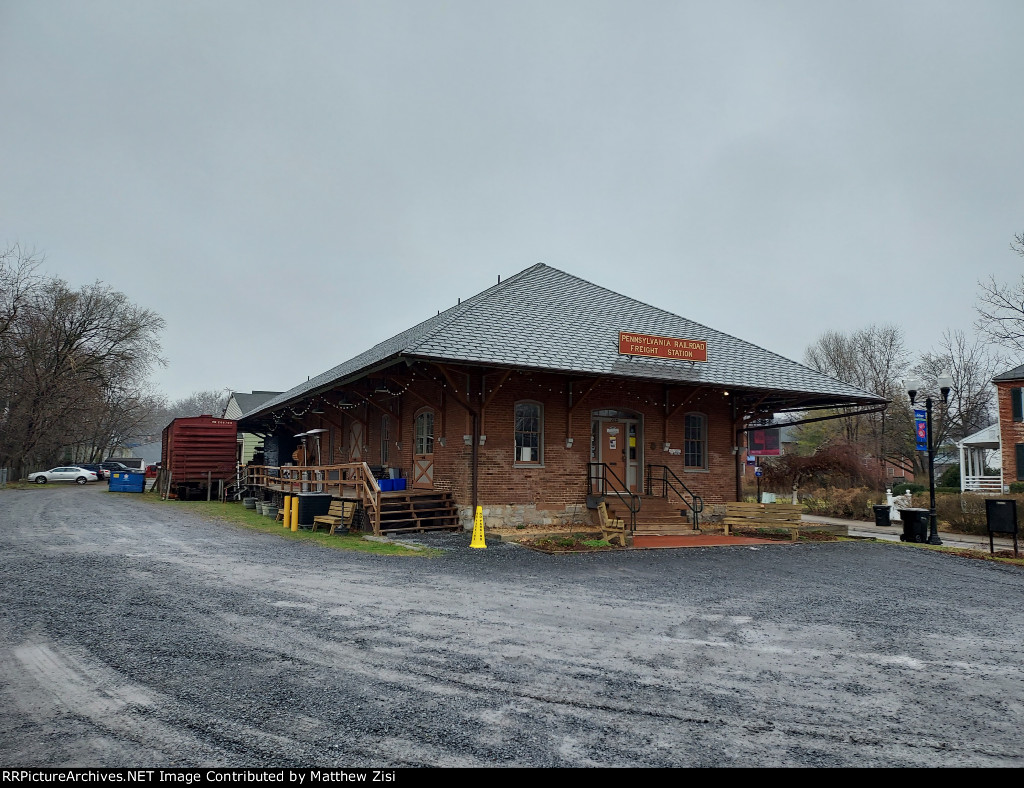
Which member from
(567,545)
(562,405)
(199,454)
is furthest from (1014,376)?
(199,454)

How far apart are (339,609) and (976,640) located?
6619 millimetres

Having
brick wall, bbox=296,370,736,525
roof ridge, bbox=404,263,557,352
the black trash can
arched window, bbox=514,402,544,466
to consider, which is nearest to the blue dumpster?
brick wall, bbox=296,370,736,525

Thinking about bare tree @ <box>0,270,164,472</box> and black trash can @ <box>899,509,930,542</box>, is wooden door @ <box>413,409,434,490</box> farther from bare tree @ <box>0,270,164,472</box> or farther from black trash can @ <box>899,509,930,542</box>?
bare tree @ <box>0,270,164,472</box>

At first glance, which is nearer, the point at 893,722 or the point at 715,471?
the point at 893,722

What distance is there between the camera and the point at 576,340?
1656 cm

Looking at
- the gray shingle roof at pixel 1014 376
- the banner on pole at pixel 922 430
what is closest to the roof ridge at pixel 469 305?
the banner on pole at pixel 922 430

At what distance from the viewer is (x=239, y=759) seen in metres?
3.71

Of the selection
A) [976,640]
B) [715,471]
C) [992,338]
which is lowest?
[976,640]

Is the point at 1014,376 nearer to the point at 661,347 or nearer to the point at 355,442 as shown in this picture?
the point at 661,347

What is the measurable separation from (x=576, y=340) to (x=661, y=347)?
2200mm

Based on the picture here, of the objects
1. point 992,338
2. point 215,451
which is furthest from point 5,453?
point 992,338

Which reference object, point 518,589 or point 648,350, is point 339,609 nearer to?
point 518,589

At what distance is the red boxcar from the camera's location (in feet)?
95.8

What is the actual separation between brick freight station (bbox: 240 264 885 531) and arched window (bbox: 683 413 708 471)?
4 centimetres
